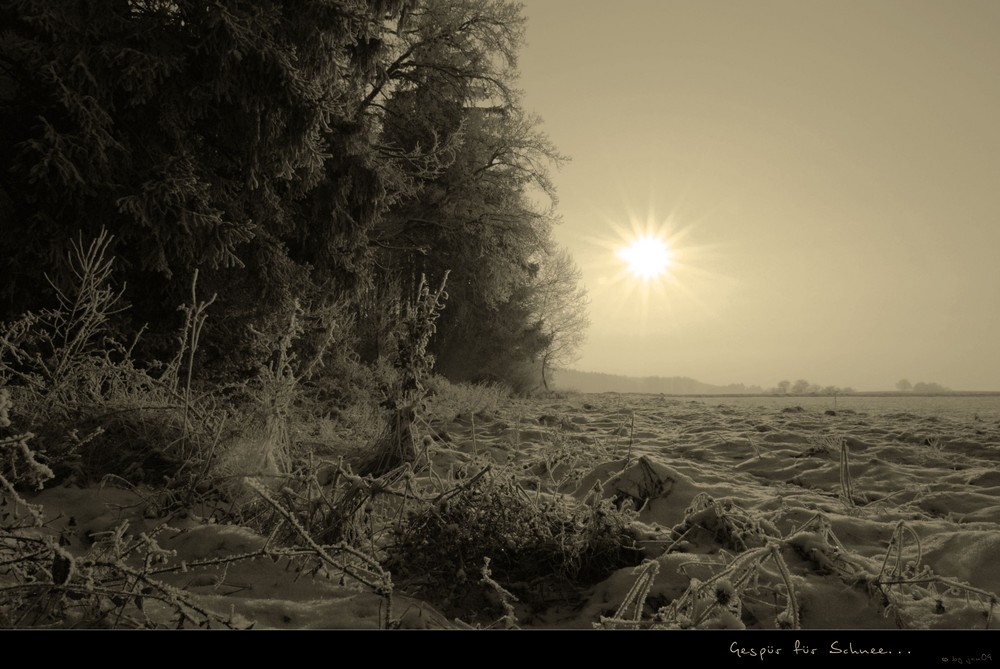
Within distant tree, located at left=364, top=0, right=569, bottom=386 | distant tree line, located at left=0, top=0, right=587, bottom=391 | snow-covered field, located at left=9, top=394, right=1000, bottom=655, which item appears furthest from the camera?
distant tree, located at left=364, top=0, right=569, bottom=386

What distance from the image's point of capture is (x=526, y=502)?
2350 millimetres

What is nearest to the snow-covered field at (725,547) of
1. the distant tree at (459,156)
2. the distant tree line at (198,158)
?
the distant tree line at (198,158)

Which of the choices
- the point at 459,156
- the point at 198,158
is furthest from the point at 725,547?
the point at 459,156

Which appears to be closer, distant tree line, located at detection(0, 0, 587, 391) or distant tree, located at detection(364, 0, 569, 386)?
distant tree line, located at detection(0, 0, 587, 391)

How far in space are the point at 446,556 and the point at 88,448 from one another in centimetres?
203

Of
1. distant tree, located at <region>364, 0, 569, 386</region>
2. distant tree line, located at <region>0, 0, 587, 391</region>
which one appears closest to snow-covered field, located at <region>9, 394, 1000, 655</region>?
distant tree line, located at <region>0, 0, 587, 391</region>

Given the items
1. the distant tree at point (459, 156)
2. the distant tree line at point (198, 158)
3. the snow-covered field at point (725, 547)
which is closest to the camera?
the snow-covered field at point (725, 547)

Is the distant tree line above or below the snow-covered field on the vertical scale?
above

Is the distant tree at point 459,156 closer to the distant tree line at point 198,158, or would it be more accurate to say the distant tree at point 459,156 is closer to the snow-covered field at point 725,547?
the distant tree line at point 198,158

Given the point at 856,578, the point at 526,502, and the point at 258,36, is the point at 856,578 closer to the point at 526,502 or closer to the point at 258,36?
the point at 526,502

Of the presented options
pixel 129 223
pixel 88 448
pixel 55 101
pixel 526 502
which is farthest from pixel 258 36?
pixel 526 502

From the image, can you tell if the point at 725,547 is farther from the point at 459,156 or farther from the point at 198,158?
the point at 459,156

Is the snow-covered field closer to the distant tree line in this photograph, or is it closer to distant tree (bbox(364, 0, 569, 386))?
the distant tree line

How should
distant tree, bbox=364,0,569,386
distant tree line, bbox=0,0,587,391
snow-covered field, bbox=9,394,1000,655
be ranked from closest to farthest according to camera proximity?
1. snow-covered field, bbox=9,394,1000,655
2. distant tree line, bbox=0,0,587,391
3. distant tree, bbox=364,0,569,386
